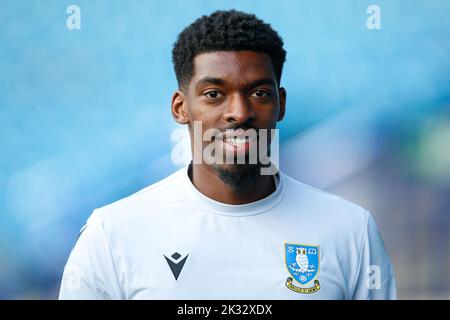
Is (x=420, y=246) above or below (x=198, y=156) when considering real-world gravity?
below

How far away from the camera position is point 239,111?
79.5 inches

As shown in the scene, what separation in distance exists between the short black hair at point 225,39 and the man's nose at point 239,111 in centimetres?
19

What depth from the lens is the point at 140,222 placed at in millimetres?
2180

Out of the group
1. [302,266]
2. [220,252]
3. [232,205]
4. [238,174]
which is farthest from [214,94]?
[302,266]

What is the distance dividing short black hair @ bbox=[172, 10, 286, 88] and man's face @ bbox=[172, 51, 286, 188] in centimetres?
3

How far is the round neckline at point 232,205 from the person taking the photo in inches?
85.2

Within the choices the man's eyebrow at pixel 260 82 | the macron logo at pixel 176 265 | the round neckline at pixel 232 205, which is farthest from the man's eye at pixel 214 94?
the macron logo at pixel 176 265

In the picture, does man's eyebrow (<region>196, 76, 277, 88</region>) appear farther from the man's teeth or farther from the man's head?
the man's teeth

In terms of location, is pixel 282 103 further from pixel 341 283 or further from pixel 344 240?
pixel 341 283

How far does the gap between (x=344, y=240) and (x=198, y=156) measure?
645 millimetres

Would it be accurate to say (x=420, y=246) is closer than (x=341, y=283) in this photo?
No

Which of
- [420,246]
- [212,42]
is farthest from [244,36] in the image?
[420,246]
